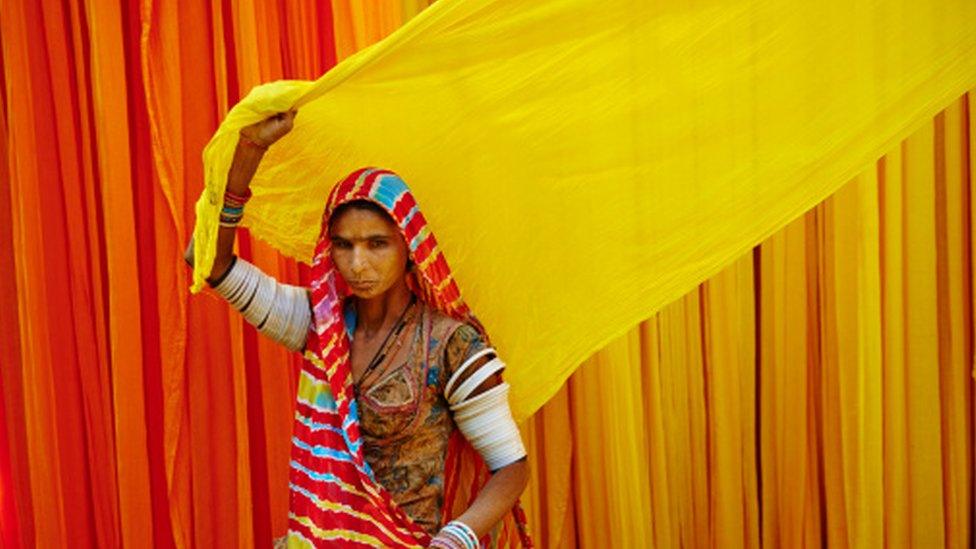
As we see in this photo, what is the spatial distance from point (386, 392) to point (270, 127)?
556 millimetres

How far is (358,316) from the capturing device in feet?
7.82

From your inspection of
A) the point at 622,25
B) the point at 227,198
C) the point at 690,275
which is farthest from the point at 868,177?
the point at 227,198

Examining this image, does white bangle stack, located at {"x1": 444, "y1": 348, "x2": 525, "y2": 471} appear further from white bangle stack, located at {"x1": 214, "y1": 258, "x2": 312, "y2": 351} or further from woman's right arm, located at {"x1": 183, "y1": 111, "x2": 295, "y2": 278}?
woman's right arm, located at {"x1": 183, "y1": 111, "x2": 295, "y2": 278}

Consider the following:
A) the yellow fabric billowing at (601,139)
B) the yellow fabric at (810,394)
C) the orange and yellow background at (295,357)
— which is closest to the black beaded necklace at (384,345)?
the yellow fabric billowing at (601,139)

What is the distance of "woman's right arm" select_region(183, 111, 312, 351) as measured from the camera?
2.23 metres

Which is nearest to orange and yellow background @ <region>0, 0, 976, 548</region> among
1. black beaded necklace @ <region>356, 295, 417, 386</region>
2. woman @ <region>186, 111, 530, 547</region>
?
woman @ <region>186, 111, 530, 547</region>

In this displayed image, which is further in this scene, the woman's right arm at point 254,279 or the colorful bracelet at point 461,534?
the woman's right arm at point 254,279

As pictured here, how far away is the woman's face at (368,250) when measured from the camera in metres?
2.21

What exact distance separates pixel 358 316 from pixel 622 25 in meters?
0.80

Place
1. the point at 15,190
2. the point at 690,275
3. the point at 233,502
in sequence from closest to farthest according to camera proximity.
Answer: the point at 690,275 < the point at 15,190 < the point at 233,502

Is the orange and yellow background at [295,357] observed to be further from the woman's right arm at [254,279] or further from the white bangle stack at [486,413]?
the white bangle stack at [486,413]

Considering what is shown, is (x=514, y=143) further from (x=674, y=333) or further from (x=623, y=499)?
(x=623, y=499)

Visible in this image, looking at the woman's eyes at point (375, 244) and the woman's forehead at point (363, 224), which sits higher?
the woman's forehead at point (363, 224)

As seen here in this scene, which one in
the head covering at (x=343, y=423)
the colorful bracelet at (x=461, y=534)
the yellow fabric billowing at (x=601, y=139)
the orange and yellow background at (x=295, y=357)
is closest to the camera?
the colorful bracelet at (x=461, y=534)
